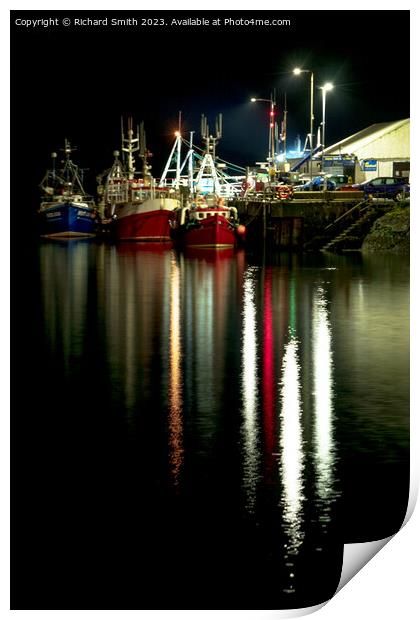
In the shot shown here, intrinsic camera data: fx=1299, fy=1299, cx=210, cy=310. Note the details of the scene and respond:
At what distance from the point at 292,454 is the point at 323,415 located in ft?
6.00

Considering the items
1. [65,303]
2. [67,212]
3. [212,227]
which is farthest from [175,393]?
[67,212]

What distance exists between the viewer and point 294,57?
14.9m

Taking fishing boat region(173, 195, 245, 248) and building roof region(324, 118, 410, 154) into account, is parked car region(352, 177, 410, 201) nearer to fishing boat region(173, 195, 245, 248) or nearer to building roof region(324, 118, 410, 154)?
building roof region(324, 118, 410, 154)

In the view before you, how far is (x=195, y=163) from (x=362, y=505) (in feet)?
183

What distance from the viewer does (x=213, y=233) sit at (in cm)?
4934

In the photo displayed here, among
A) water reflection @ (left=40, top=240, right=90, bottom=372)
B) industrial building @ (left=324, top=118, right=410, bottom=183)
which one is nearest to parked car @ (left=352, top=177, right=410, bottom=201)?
industrial building @ (left=324, top=118, right=410, bottom=183)

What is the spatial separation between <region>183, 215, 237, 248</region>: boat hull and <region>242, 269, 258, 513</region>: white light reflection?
24.1 m

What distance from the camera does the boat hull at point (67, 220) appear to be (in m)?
62.9

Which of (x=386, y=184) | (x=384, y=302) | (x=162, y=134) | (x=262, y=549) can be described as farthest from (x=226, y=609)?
(x=162, y=134)

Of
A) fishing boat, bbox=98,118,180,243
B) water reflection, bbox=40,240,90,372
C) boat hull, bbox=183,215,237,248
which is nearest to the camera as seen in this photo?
water reflection, bbox=40,240,90,372

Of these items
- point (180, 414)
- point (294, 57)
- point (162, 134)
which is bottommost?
point (180, 414)

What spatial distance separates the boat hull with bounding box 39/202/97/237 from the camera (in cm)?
6294

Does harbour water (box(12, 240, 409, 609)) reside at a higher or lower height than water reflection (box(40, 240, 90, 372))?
lower

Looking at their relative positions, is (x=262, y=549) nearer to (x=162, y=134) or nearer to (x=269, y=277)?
(x=269, y=277)
